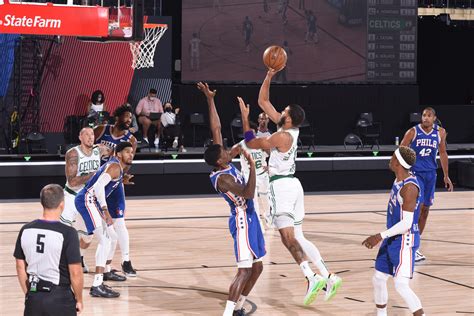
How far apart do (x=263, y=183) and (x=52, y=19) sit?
15.4 feet

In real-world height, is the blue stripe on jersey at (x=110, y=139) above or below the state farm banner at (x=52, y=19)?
below

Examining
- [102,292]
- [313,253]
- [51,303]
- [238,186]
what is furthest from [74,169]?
[51,303]

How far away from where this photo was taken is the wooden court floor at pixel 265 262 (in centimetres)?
851

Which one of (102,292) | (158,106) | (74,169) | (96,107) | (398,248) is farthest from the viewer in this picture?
(158,106)

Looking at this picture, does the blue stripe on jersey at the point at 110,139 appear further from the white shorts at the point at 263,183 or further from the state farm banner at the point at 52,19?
the state farm banner at the point at 52,19

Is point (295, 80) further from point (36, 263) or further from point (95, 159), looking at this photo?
point (36, 263)

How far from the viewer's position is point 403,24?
20.7m

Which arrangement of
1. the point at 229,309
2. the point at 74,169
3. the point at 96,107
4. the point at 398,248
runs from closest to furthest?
1. the point at 398,248
2. the point at 229,309
3. the point at 74,169
4. the point at 96,107

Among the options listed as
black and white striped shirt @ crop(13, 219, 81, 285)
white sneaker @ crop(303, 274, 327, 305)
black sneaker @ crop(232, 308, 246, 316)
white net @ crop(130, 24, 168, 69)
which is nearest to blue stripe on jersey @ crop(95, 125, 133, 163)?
black sneaker @ crop(232, 308, 246, 316)

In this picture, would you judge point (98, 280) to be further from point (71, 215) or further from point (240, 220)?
point (240, 220)

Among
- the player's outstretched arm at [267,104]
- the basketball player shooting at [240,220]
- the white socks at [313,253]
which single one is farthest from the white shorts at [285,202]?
the basketball player shooting at [240,220]

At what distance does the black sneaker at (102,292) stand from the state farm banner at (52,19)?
23.1 feet

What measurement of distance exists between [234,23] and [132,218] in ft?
22.4

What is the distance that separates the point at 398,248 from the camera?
23.6 feet
